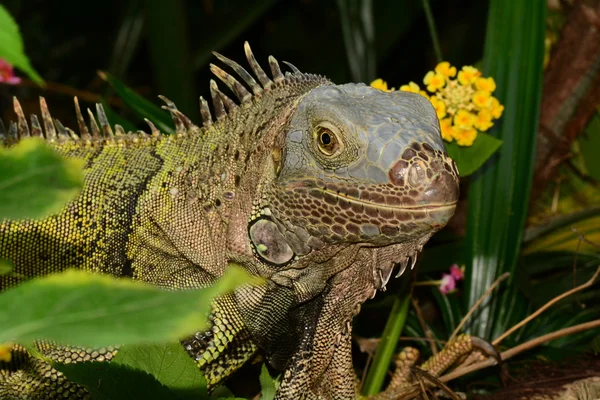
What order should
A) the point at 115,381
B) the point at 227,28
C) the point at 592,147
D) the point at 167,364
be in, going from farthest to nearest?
the point at 227,28 → the point at 592,147 → the point at 167,364 → the point at 115,381

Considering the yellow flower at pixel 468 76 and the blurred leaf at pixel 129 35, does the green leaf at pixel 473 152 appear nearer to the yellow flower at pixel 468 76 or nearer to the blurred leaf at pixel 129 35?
the yellow flower at pixel 468 76

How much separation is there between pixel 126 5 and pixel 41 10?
4.49ft

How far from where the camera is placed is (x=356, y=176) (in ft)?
7.51

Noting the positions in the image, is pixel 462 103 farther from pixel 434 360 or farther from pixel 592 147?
pixel 592 147

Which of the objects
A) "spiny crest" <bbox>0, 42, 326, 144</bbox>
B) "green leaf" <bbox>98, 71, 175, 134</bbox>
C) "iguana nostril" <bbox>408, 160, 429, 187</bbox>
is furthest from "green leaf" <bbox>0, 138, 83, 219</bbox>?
"green leaf" <bbox>98, 71, 175, 134</bbox>

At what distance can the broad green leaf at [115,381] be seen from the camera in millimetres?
1666

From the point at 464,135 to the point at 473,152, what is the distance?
4.3 inches

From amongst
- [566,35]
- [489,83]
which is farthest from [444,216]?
[566,35]

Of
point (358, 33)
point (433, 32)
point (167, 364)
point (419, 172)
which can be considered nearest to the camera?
point (167, 364)

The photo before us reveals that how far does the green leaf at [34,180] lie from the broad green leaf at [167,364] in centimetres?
108

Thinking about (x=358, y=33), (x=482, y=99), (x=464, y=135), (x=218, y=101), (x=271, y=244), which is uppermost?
(x=358, y=33)

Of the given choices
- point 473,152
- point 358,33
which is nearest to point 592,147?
point 358,33

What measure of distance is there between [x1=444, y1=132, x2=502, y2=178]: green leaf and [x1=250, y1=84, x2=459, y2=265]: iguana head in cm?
64

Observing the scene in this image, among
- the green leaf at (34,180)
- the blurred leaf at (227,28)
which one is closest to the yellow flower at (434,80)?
the green leaf at (34,180)
